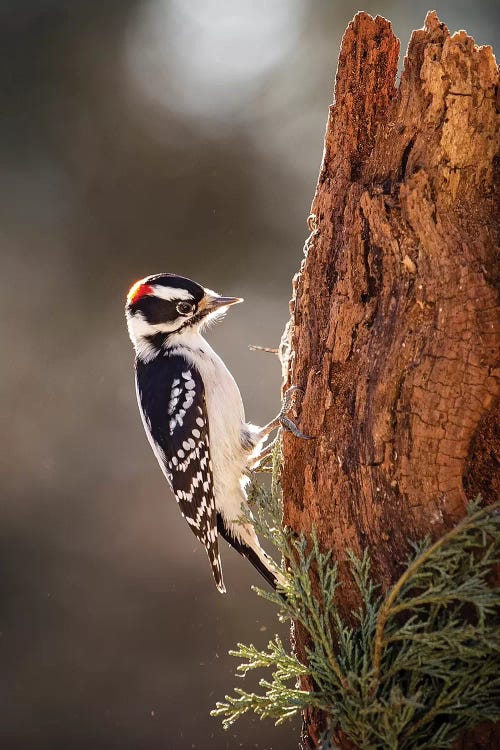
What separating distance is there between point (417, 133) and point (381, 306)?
57 centimetres

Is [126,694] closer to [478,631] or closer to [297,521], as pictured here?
[297,521]

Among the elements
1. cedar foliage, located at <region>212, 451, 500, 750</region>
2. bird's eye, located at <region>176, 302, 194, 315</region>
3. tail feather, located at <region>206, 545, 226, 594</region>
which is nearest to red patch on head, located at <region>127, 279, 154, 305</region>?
bird's eye, located at <region>176, 302, 194, 315</region>

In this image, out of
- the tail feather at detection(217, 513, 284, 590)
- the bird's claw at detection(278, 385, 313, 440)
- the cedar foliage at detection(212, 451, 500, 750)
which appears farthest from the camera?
the tail feather at detection(217, 513, 284, 590)

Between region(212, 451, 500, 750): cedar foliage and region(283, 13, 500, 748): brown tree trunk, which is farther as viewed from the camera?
region(283, 13, 500, 748): brown tree trunk

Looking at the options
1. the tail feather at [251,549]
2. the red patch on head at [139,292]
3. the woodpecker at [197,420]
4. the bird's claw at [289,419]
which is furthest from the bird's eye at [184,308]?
the bird's claw at [289,419]

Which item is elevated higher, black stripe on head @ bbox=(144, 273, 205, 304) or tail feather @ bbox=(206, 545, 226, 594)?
black stripe on head @ bbox=(144, 273, 205, 304)

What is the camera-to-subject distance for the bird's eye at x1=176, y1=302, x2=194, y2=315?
386 cm

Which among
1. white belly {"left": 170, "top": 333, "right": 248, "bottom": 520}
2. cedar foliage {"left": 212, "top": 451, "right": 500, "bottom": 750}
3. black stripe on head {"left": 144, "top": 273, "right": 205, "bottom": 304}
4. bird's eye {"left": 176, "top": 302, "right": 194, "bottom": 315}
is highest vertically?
black stripe on head {"left": 144, "top": 273, "right": 205, "bottom": 304}

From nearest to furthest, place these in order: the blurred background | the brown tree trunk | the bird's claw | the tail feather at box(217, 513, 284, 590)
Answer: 1. the brown tree trunk
2. the bird's claw
3. the tail feather at box(217, 513, 284, 590)
4. the blurred background

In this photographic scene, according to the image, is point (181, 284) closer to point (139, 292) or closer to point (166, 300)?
point (166, 300)

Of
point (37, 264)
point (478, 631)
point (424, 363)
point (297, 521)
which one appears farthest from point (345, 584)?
point (37, 264)

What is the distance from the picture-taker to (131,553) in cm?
650

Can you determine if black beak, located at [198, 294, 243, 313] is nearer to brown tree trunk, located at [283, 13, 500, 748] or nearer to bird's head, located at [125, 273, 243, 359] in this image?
bird's head, located at [125, 273, 243, 359]

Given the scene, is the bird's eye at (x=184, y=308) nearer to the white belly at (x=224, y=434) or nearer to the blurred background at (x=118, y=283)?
the white belly at (x=224, y=434)
